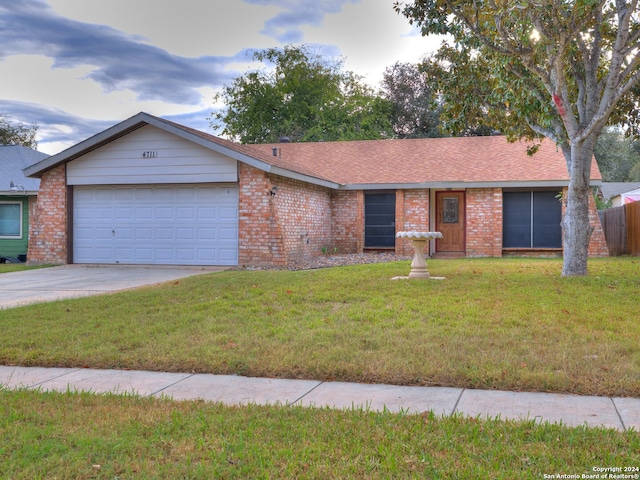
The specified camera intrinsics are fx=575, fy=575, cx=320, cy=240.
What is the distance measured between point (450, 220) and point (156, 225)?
10093 mm

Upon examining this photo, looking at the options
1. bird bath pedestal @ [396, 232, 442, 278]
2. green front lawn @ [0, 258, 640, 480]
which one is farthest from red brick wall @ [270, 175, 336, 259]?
green front lawn @ [0, 258, 640, 480]

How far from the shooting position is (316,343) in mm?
5930

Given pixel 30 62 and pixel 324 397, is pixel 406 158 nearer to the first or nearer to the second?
pixel 30 62

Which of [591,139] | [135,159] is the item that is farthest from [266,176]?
[591,139]

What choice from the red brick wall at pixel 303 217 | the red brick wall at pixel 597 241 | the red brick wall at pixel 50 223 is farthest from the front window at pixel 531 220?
the red brick wall at pixel 50 223

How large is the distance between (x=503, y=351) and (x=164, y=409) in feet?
10.4

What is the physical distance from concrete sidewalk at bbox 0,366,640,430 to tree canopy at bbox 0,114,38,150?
44.6 meters

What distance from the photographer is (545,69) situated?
11.1m

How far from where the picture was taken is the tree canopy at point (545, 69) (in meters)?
10.0

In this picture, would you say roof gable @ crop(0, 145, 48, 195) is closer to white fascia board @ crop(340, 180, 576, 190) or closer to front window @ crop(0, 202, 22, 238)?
front window @ crop(0, 202, 22, 238)

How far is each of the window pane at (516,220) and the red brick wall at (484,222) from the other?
0.40 metres

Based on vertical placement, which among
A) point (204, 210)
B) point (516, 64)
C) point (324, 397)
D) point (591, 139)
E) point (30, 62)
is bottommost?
point (324, 397)

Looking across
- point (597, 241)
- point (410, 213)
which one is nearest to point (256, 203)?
point (410, 213)

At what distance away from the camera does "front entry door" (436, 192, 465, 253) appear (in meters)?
20.2
